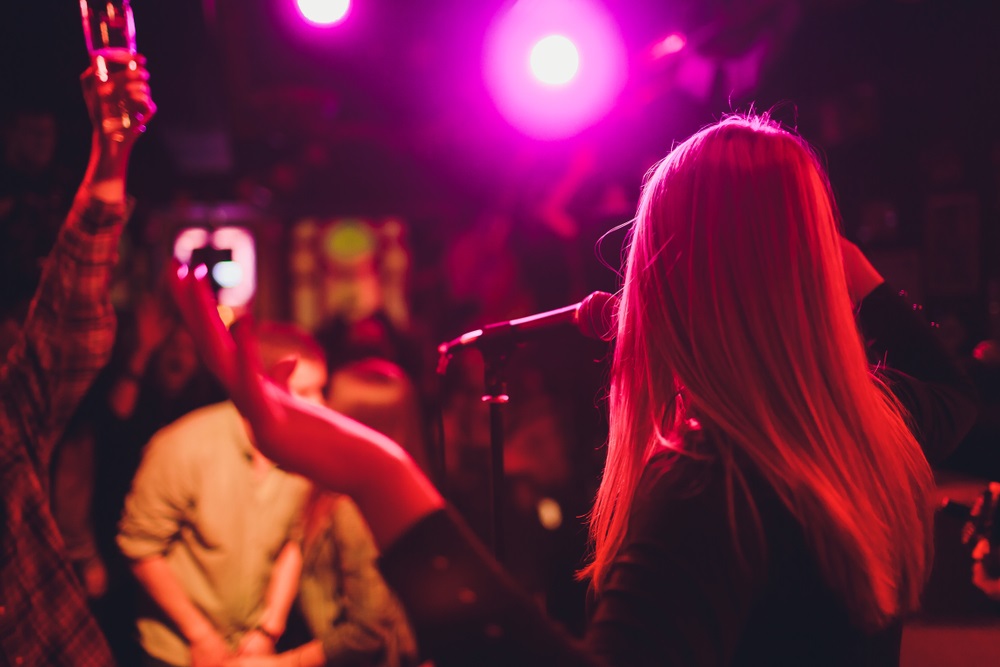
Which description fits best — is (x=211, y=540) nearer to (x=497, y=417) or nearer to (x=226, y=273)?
(x=497, y=417)

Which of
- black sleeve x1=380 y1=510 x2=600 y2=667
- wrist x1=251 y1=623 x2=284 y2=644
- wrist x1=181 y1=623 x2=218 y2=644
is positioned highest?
black sleeve x1=380 y1=510 x2=600 y2=667

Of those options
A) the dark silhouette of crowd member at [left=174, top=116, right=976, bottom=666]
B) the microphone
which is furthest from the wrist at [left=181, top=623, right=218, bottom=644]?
the dark silhouette of crowd member at [left=174, top=116, right=976, bottom=666]

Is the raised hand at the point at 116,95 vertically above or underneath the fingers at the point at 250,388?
above

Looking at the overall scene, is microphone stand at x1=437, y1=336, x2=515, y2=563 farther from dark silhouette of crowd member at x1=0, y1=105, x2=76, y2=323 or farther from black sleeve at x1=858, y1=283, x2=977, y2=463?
dark silhouette of crowd member at x1=0, y1=105, x2=76, y2=323

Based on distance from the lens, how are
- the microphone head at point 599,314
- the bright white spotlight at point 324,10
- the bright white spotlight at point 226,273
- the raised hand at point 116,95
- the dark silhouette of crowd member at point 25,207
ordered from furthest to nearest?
the bright white spotlight at point 324,10 < the dark silhouette of crowd member at point 25,207 < the raised hand at point 116,95 < the microphone head at point 599,314 < the bright white spotlight at point 226,273

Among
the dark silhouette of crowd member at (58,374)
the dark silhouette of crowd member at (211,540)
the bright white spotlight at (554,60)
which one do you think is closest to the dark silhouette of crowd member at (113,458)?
the dark silhouette of crowd member at (211,540)

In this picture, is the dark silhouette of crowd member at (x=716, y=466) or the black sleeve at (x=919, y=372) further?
the black sleeve at (x=919, y=372)

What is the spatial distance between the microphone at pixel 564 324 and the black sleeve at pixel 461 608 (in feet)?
1.86

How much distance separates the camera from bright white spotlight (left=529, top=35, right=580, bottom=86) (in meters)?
3.06

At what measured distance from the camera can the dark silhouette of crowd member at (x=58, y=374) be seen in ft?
4.24

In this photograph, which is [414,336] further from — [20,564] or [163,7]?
[20,564]

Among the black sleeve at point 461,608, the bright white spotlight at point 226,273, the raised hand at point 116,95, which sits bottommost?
the black sleeve at point 461,608

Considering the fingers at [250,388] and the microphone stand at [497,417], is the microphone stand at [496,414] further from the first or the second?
the fingers at [250,388]

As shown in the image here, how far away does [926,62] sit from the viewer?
9.67ft
